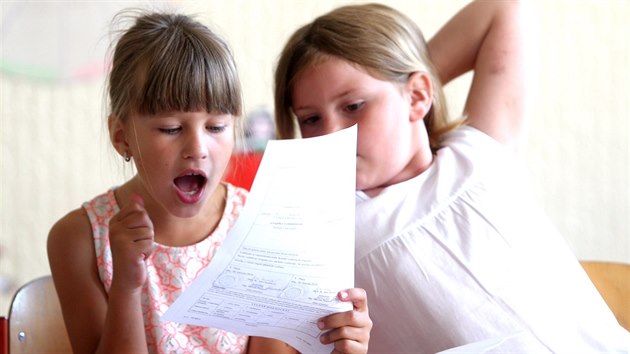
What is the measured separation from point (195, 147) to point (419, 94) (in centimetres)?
41

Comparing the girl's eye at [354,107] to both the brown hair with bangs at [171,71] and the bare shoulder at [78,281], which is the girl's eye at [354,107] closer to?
the brown hair with bangs at [171,71]

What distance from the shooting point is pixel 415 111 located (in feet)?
3.75

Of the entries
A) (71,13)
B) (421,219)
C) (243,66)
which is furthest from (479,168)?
(71,13)

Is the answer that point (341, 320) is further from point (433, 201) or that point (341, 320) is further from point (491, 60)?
point (491, 60)

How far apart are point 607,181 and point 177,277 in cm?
150

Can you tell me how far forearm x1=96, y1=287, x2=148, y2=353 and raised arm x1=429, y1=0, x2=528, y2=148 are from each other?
0.61 m

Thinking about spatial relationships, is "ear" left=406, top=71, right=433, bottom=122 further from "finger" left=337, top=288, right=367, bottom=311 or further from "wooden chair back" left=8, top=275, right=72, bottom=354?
"wooden chair back" left=8, top=275, right=72, bottom=354

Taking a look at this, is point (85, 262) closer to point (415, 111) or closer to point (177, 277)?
point (177, 277)

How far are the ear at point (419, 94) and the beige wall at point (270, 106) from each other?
0.77m

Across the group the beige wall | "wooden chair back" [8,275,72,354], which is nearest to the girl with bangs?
"wooden chair back" [8,275,72,354]

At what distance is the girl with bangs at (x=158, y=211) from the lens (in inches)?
33.9

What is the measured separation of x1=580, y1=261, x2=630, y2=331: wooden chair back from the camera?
1.17 m

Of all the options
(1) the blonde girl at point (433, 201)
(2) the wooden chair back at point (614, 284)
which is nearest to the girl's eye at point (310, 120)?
(1) the blonde girl at point (433, 201)

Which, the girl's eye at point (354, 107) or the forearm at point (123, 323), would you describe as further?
the girl's eye at point (354, 107)
